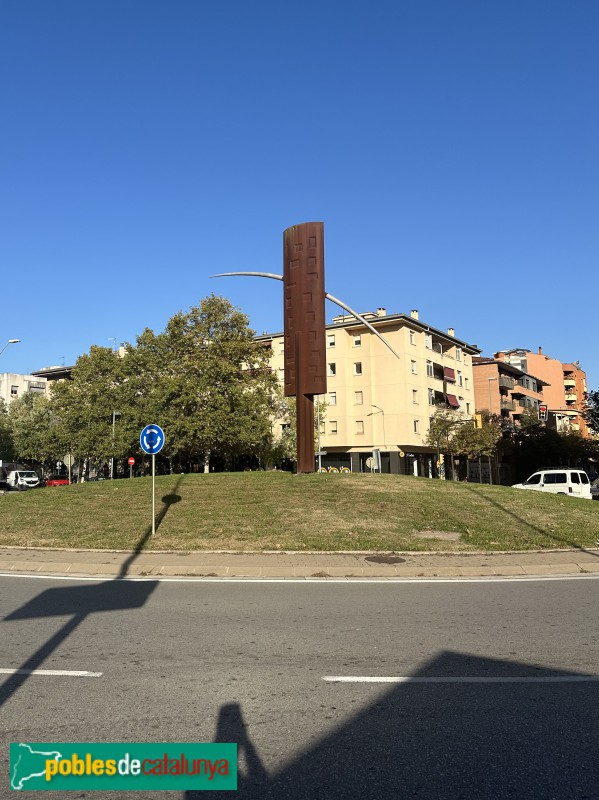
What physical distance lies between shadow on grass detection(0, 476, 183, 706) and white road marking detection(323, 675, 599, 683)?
2.55 metres

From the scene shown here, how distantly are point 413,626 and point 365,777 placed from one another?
3641 mm

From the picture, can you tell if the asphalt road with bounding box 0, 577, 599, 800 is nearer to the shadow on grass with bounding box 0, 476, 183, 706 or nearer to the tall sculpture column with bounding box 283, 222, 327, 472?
the shadow on grass with bounding box 0, 476, 183, 706

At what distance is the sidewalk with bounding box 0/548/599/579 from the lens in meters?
10.7

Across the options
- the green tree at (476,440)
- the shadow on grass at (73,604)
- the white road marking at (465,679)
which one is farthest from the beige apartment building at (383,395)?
the white road marking at (465,679)

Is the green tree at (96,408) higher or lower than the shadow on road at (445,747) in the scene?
higher

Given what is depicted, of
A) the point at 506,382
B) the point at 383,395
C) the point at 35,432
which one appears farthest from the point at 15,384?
the point at 506,382

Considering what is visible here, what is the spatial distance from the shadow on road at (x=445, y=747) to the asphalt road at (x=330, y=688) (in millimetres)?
12

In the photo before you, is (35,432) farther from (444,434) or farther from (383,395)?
(444,434)

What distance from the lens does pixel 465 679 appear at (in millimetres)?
5156

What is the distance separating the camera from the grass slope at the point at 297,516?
13.3m

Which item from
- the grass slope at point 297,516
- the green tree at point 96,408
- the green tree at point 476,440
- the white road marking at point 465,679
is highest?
the green tree at point 96,408

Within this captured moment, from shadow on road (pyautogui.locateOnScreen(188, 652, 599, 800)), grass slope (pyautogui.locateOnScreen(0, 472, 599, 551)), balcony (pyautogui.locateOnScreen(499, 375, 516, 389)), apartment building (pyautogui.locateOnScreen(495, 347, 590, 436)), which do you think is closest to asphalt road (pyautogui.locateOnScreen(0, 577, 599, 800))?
shadow on road (pyautogui.locateOnScreen(188, 652, 599, 800))

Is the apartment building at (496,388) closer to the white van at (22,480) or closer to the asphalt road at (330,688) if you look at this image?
the white van at (22,480)

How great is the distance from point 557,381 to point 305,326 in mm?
94773
